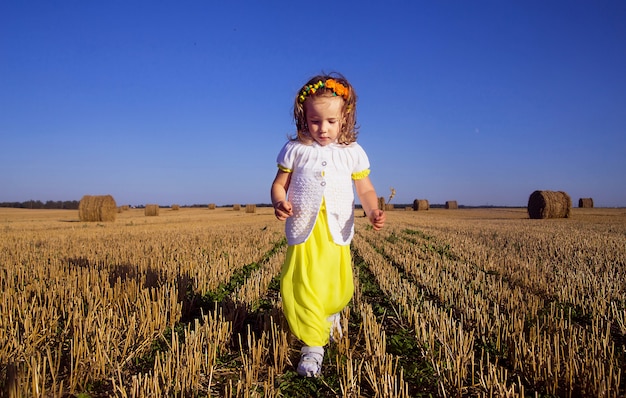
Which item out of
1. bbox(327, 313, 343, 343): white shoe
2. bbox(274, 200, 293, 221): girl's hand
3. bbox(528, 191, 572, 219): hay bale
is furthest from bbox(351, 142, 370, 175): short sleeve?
bbox(528, 191, 572, 219): hay bale

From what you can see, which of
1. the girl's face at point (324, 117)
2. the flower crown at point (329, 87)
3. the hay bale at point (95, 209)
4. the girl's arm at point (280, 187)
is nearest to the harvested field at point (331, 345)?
the girl's arm at point (280, 187)

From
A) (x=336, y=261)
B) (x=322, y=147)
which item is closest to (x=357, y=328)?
(x=336, y=261)

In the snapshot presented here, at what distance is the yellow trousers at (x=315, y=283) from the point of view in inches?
119

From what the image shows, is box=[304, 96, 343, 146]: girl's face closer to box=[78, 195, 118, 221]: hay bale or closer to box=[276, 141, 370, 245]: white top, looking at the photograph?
box=[276, 141, 370, 245]: white top

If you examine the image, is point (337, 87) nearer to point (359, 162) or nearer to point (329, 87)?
point (329, 87)

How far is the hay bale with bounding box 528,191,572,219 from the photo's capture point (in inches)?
1056

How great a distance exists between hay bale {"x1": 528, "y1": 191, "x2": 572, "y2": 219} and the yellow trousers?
2751cm

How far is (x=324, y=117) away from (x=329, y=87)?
0.21m

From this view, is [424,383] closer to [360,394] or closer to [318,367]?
[360,394]

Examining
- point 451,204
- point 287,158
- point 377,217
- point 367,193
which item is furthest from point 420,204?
point 287,158

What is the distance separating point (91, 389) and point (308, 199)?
1.79 metres

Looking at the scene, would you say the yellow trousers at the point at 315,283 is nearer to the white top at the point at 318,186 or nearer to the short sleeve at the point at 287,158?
the white top at the point at 318,186

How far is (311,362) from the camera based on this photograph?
287 centimetres

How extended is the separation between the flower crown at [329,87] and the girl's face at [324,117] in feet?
0.13
